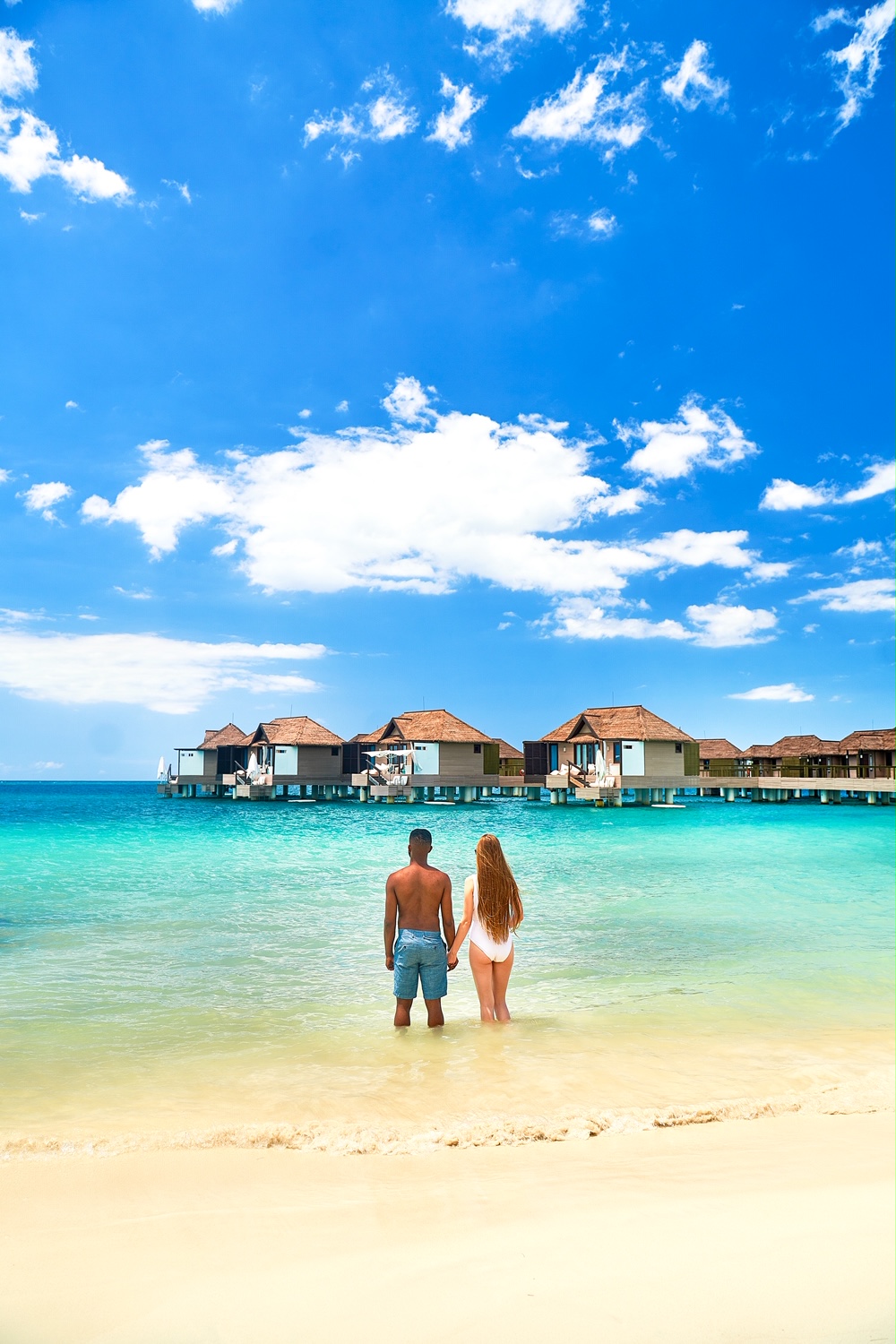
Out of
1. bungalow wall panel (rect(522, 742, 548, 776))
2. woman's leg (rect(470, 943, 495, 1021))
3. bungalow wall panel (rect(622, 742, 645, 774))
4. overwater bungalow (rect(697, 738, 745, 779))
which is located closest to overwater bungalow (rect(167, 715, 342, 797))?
bungalow wall panel (rect(522, 742, 548, 776))

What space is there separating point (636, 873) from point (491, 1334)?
1711 centimetres

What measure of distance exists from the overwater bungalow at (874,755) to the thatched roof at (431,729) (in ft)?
87.2

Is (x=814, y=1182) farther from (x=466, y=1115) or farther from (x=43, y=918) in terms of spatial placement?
Answer: (x=43, y=918)

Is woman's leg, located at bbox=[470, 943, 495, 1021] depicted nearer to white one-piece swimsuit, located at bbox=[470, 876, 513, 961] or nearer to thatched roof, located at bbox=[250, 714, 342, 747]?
white one-piece swimsuit, located at bbox=[470, 876, 513, 961]

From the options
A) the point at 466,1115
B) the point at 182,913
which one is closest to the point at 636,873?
the point at 182,913

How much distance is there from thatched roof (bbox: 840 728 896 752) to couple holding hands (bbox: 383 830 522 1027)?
194ft

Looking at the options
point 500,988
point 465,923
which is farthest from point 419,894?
point 500,988

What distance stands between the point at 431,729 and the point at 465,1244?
56.0 meters

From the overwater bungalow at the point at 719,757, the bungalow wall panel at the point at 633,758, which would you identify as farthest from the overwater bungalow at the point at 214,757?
the overwater bungalow at the point at 719,757

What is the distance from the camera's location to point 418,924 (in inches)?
239

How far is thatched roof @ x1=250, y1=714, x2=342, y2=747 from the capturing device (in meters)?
62.5

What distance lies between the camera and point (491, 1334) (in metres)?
2.49

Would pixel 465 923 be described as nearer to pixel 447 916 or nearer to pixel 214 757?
pixel 447 916

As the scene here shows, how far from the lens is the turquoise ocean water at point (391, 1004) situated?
205 inches
